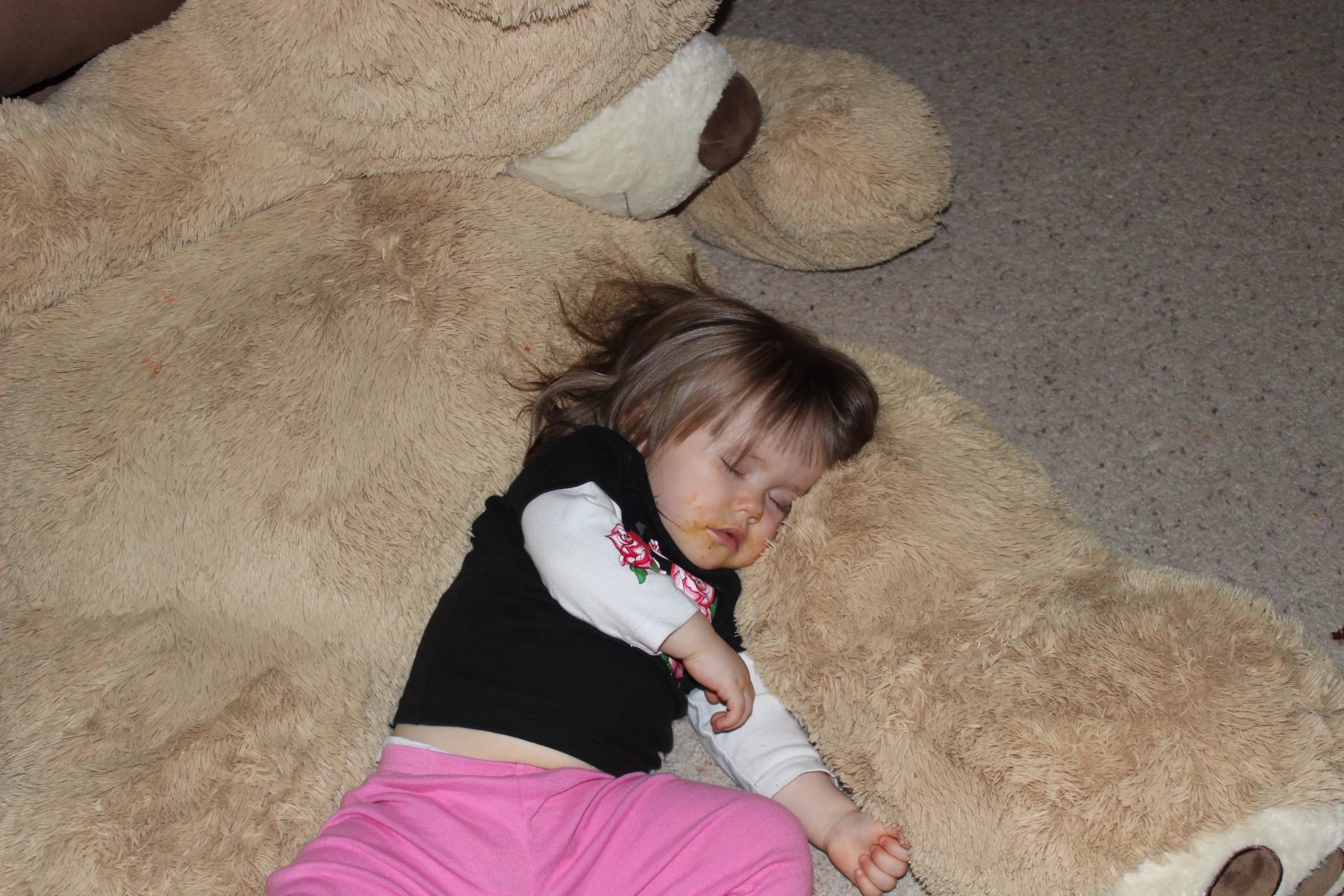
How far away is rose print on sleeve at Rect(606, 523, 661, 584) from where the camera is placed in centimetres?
79

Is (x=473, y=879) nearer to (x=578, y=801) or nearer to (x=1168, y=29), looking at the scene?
(x=578, y=801)

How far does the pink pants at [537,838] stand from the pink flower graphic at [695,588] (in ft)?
0.48

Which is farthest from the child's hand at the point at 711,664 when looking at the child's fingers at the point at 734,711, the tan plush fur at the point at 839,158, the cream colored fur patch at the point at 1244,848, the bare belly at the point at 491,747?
the tan plush fur at the point at 839,158

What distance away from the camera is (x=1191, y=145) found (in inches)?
47.0

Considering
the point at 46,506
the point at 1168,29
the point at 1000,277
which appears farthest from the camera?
the point at 1168,29

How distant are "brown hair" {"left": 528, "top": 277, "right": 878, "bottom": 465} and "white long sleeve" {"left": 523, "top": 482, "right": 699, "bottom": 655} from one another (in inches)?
3.5

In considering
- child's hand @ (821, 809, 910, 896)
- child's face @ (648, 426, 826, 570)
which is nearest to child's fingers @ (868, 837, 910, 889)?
child's hand @ (821, 809, 910, 896)

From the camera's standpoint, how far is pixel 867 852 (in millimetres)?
789

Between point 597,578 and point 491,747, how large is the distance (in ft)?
0.51

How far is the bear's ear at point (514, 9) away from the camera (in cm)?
68

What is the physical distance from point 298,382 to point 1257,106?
3.69 ft

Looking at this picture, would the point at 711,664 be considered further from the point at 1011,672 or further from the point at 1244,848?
the point at 1244,848

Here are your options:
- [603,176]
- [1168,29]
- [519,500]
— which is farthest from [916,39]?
[519,500]

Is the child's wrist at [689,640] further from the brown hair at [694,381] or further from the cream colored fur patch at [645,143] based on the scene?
the cream colored fur patch at [645,143]
